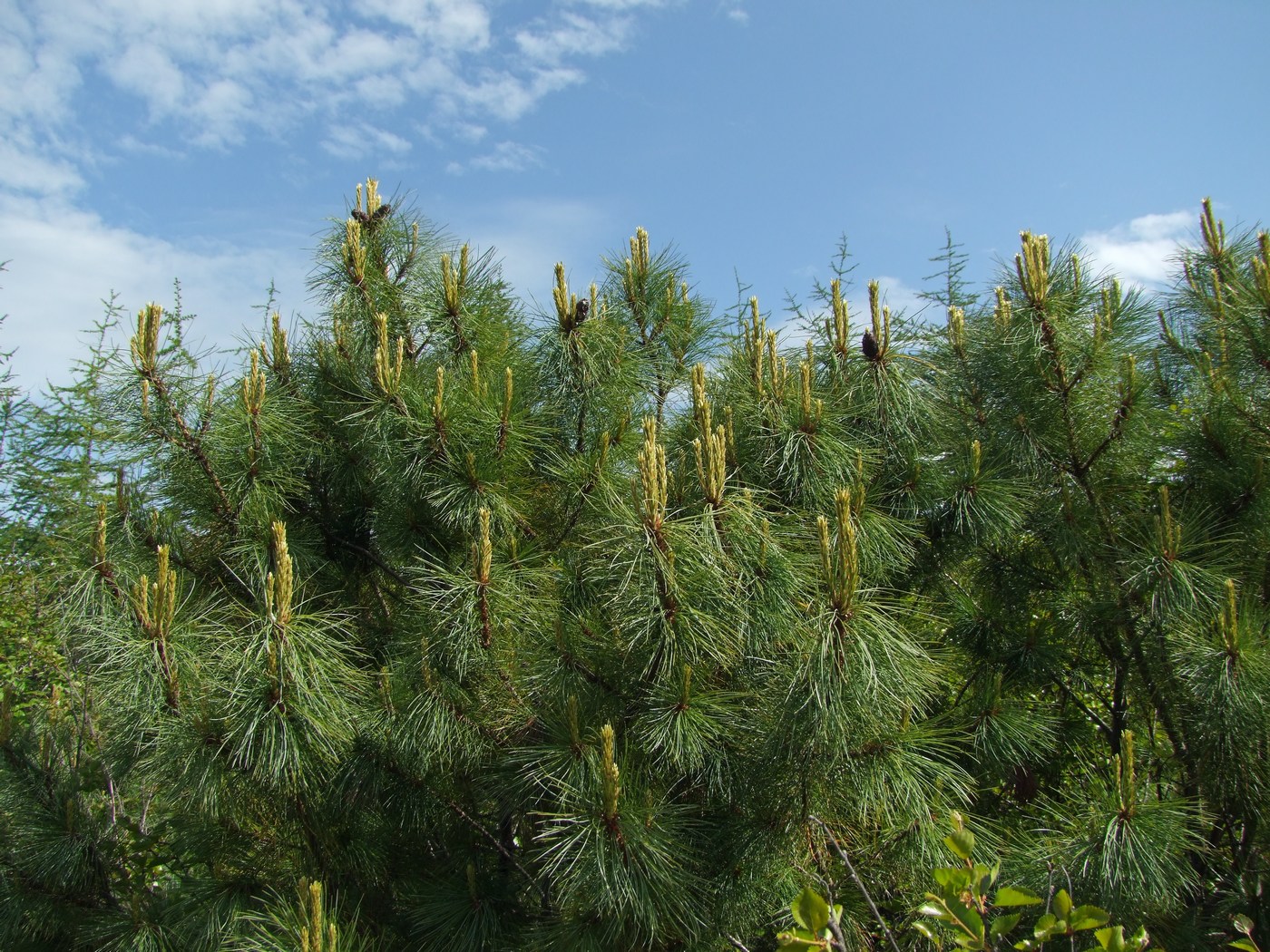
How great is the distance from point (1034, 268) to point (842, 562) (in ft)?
5.36

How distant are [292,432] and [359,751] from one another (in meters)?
1.31

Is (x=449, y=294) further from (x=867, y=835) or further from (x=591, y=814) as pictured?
(x=867, y=835)

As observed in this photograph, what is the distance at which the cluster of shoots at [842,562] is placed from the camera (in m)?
2.46

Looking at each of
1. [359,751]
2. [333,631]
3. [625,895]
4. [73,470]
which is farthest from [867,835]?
[73,470]

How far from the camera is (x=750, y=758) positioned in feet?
9.75

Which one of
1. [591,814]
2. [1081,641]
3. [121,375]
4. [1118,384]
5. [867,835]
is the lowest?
[867,835]

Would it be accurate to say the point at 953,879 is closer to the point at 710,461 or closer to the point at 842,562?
the point at 842,562

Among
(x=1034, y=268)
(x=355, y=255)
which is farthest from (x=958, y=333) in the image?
(x=355, y=255)

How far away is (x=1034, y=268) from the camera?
11.3 ft

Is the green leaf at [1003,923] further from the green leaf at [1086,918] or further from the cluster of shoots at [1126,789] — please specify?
the cluster of shoots at [1126,789]

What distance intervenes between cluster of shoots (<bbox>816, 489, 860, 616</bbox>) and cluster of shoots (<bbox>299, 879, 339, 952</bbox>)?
1583 millimetres

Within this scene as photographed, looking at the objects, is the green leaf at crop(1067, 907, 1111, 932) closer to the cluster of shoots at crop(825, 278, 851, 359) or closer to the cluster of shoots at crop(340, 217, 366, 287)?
the cluster of shoots at crop(825, 278, 851, 359)

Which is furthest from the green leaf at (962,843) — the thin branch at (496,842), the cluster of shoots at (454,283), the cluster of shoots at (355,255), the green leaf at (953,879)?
the cluster of shoots at (355,255)

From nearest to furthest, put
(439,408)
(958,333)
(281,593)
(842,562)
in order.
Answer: (842,562) → (281,593) → (439,408) → (958,333)
